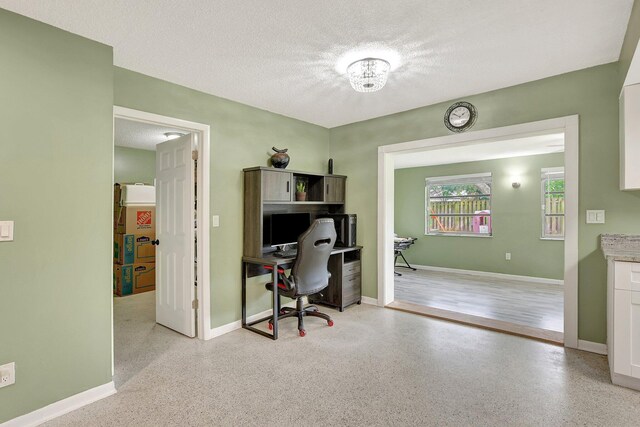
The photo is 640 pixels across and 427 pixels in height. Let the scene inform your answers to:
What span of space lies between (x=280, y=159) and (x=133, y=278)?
3132 millimetres

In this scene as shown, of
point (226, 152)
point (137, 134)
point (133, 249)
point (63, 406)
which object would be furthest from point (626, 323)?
point (133, 249)

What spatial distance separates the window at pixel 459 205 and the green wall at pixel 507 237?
11cm

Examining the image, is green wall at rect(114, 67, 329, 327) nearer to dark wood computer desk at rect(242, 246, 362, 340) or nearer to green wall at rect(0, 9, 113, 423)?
dark wood computer desk at rect(242, 246, 362, 340)

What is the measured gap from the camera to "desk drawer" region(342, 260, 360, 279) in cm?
394

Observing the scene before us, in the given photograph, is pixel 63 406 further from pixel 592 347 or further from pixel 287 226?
pixel 592 347

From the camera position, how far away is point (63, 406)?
1.99 meters

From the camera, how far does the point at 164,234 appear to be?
Result: 3463 millimetres

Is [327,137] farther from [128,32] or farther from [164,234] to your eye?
[128,32]

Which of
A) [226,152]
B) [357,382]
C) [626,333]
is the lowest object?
[357,382]

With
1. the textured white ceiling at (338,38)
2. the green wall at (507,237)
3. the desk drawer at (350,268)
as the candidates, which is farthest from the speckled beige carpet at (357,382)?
the green wall at (507,237)

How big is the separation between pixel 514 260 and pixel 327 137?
4174 mm

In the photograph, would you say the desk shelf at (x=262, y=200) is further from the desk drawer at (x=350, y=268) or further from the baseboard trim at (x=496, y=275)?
the baseboard trim at (x=496, y=275)

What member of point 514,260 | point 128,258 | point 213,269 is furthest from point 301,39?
point 514,260

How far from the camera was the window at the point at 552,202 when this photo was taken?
5.53m
